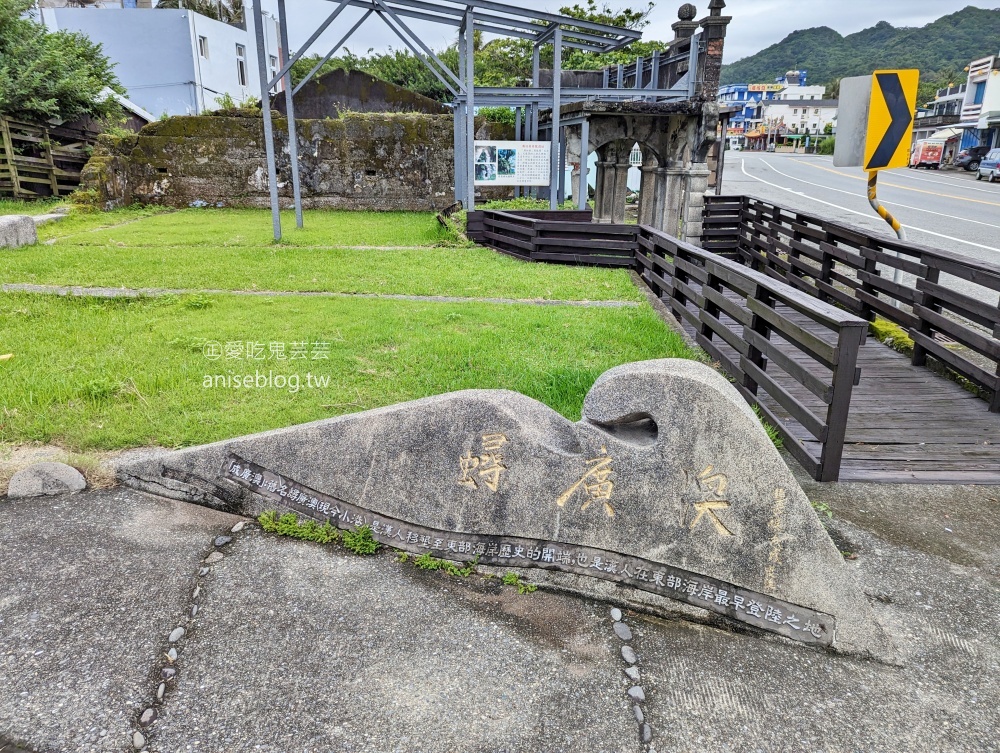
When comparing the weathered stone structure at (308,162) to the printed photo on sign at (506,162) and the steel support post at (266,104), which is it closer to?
the printed photo on sign at (506,162)

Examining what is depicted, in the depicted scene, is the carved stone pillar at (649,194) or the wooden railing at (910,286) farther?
the carved stone pillar at (649,194)

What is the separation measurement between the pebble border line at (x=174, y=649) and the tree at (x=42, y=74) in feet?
64.7

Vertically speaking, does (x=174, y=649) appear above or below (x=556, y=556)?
below

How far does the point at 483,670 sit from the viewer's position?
304cm

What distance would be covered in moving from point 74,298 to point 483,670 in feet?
26.2

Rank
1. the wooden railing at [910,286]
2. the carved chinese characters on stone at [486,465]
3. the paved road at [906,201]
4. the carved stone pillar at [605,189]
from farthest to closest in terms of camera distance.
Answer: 1. the carved stone pillar at [605,189]
2. the paved road at [906,201]
3. the wooden railing at [910,286]
4. the carved chinese characters on stone at [486,465]

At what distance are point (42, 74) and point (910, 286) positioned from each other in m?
21.3

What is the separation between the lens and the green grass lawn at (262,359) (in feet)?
17.7

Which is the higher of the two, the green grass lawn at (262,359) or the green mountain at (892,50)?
the green mountain at (892,50)

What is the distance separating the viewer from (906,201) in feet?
75.4

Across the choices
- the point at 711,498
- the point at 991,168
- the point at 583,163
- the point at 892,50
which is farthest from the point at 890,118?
the point at 892,50

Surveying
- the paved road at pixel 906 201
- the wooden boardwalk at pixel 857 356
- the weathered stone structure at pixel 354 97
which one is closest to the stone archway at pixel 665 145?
the paved road at pixel 906 201

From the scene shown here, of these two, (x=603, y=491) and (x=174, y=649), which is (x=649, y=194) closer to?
(x=603, y=491)

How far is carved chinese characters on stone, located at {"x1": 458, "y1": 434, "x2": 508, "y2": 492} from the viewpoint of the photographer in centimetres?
370
